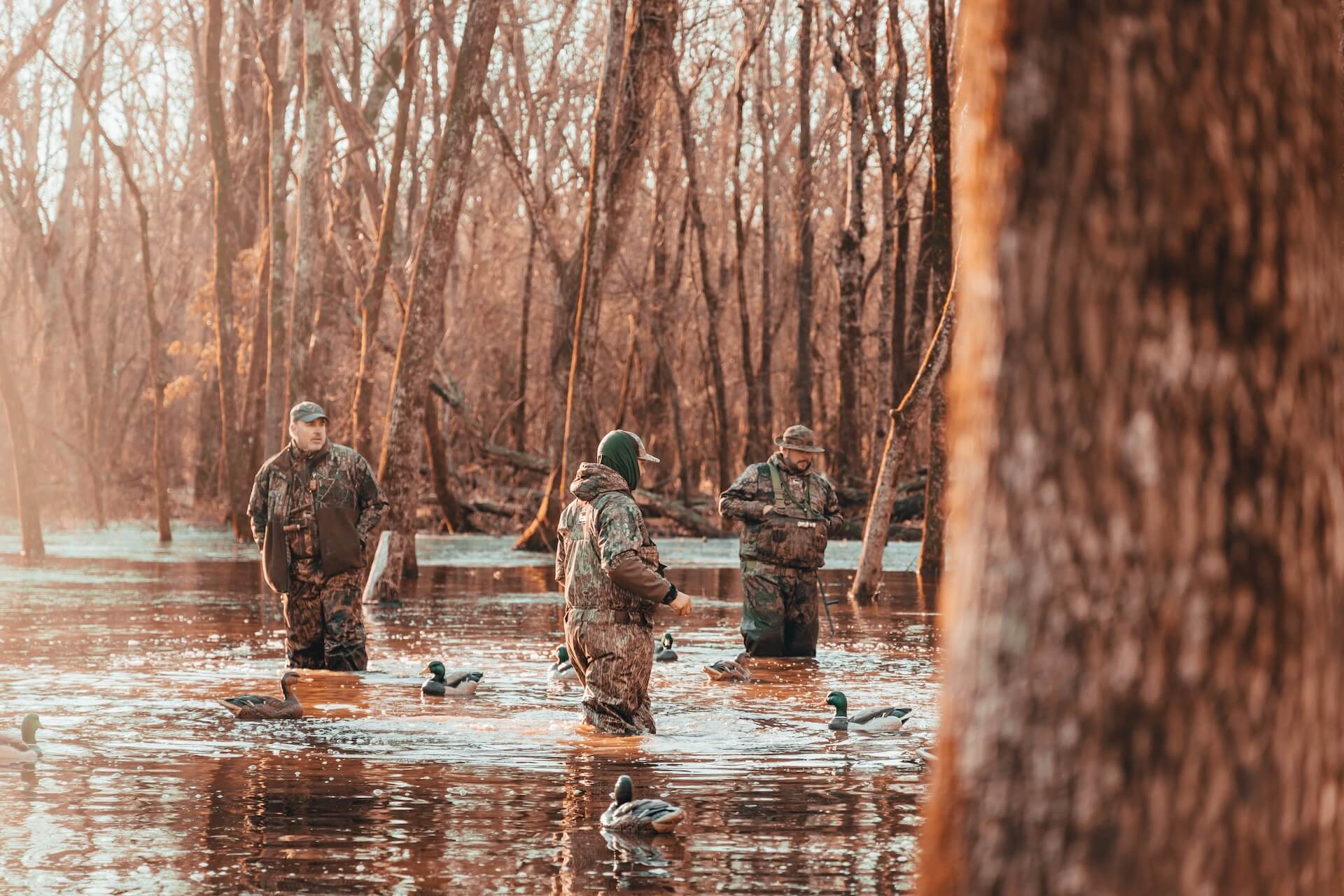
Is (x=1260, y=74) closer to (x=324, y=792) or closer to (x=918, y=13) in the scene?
(x=324, y=792)

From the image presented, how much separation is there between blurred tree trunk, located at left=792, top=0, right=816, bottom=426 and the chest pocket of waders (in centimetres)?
2182

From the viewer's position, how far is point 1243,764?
2.93 m

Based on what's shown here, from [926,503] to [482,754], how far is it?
15.1 m

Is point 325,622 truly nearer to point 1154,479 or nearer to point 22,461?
point 1154,479

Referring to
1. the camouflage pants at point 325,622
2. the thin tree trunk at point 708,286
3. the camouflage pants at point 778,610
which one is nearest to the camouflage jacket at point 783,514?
the camouflage pants at point 778,610

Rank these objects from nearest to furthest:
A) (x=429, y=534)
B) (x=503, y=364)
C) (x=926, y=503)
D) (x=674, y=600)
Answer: (x=674, y=600)
(x=926, y=503)
(x=429, y=534)
(x=503, y=364)

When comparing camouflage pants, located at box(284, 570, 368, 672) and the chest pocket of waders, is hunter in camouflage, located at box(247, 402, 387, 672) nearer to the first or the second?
camouflage pants, located at box(284, 570, 368, 672)

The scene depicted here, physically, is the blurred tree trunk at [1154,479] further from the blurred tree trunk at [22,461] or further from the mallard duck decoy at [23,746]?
the blurred tree trunk at [22,461]

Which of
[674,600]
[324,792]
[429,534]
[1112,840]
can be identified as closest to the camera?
[1112,840]

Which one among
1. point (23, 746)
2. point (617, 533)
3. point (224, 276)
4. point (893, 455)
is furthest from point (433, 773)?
point (224, 276)

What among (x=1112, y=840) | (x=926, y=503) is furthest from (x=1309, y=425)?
(x=926, y=503)

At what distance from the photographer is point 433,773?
9.33m

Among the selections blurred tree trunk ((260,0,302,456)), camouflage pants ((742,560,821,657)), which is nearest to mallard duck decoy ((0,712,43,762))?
camouflage pants ((742,560,821,657))

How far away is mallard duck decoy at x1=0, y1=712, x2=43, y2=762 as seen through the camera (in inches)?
369
